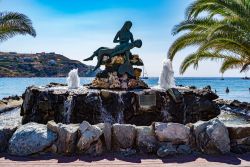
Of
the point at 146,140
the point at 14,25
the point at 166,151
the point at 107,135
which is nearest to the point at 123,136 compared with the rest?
the point at 107,135

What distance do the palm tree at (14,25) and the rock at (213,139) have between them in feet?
42.6

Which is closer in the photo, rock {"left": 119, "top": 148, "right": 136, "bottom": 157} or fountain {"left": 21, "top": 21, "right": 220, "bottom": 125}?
rock {"left": 119, "top": 148, "right": 136, "bottom": 157}

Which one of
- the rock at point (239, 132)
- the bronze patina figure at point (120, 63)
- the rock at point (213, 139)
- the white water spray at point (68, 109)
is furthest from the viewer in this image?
the bronze patina figure at point (120, 63)

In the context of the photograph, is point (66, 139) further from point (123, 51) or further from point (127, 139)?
point (123, 51)

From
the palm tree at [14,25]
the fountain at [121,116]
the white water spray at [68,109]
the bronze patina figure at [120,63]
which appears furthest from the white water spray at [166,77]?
the palm tree at [14,25]

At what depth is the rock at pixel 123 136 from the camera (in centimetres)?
650

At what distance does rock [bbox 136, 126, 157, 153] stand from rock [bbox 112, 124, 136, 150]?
97mm

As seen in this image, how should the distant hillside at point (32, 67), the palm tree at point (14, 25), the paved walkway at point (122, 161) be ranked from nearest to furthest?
the paved walkway at point (122, 161)
the palm tree at point (14, 25)
the distant hillside at point (32, 67)

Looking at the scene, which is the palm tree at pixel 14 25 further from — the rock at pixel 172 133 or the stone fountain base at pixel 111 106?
the rock at pixel 172 133

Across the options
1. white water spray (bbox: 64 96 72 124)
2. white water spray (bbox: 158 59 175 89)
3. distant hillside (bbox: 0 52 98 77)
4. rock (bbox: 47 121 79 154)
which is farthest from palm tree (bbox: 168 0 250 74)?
distant hillside (bbox: 0 52 98 77)

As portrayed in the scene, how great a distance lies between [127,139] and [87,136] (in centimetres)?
66

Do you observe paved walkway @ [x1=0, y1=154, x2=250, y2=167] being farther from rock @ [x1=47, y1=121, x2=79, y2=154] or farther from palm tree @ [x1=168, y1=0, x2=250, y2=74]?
palm tree @ [x1=168, y1=0, x2=250, y2=74]

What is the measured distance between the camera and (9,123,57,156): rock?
20.7 feet

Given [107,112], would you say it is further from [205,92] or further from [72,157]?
[72,157]
